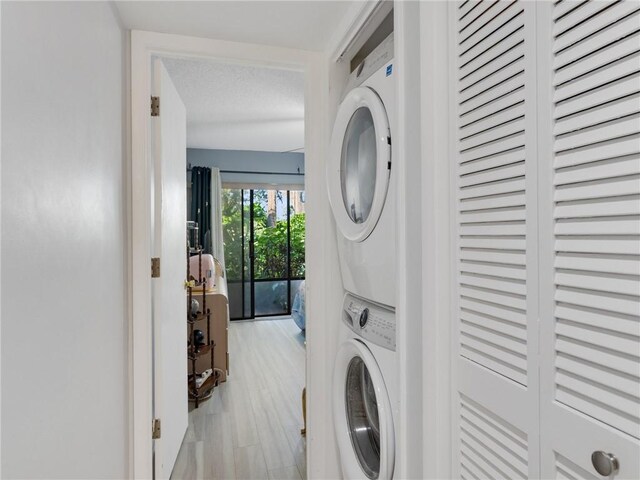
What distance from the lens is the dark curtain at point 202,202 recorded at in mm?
5328

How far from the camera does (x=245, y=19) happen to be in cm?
158

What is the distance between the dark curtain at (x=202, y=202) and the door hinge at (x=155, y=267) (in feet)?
12.1

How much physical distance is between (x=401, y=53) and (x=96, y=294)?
1202 mm

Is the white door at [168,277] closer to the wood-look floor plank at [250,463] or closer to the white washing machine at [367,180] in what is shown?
the wood-look floor plank at [250,463]

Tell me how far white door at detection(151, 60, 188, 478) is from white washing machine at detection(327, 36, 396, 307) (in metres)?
0.83

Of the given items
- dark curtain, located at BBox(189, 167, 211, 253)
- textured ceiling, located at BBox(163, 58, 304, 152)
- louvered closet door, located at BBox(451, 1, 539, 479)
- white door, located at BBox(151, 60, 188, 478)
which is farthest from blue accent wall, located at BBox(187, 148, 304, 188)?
louvered closet door, located at BBox(451, 1, 539, 479)

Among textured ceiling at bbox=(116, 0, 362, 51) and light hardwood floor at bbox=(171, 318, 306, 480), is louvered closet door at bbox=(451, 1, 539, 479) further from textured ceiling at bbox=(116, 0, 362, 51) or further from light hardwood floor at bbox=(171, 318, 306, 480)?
light hardwood floor at bbox=(171, 318, 306, 480)

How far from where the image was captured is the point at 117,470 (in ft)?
4.94

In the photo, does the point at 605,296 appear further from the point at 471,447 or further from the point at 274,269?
the point at 274,269

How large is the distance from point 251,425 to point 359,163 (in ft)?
6.35

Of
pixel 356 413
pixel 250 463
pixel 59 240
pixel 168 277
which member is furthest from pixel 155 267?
pixel 250 463

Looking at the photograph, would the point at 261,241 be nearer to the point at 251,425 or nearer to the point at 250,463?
the point at 251,425

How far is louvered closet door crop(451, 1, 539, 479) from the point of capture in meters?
0.76

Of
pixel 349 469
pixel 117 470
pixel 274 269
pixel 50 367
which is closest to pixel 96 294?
pixel 50 367
